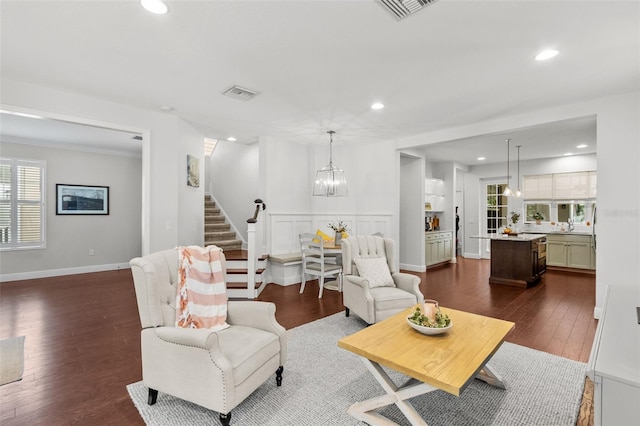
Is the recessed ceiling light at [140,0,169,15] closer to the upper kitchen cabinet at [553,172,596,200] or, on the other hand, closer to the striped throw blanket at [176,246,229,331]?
the striped throw blanket at [176,246,229,331]

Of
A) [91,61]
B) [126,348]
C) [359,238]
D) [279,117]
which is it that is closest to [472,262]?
[359,238]

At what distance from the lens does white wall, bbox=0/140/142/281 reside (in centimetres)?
621

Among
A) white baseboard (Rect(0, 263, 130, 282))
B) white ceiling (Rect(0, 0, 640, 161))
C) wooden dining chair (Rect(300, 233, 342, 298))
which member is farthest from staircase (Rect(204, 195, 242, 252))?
white ceiling (Rect(0, 0, 640, 161))

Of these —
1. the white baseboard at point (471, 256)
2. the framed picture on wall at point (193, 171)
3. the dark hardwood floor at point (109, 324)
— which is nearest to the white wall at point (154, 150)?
the framed picture on wall at point (193, 171)

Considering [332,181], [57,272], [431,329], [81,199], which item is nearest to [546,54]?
[431,329]

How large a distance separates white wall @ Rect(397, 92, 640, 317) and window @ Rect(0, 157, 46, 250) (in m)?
9.48

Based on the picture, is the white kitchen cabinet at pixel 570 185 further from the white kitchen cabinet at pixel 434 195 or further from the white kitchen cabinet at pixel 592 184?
the white kitchen cabinet at pixel 434 195

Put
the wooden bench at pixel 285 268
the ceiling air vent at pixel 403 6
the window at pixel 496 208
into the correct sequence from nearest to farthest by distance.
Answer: the ceiling air vent at pixel 403 6
the wooden bench at pixel 285 268
the window at pixel 496 208

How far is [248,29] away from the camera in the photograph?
2.43 meters

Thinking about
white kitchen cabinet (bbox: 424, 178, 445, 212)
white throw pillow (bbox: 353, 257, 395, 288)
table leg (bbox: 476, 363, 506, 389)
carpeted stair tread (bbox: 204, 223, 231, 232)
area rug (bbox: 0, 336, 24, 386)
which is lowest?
area rug (bbox: 0, 336, 24, 386)

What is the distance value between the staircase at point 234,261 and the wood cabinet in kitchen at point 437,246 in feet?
13.3

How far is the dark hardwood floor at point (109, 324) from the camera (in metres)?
2.20

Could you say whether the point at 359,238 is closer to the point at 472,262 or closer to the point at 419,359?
the point at 419,359

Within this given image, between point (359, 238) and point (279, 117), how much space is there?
2214 mm
